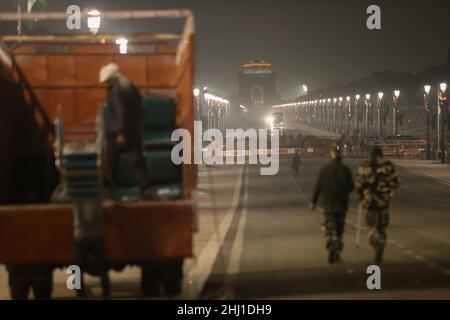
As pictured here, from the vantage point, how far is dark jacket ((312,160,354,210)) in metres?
16.9

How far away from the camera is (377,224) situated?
16.9 meters

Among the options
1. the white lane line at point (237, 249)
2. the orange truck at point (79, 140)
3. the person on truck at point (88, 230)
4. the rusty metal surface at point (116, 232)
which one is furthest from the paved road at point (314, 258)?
the person on truck at point (88, 230)

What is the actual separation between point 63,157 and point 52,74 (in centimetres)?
253

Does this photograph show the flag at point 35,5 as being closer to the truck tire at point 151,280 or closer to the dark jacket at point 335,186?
the dark jacket at point 335,186

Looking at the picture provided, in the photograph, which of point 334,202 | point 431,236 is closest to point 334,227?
point 334,202

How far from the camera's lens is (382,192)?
16734mm

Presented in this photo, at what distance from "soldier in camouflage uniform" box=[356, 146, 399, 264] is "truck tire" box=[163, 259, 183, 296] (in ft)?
15.7

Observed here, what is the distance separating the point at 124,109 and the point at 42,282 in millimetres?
3141

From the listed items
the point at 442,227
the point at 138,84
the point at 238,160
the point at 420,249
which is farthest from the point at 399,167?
the point at 138,84

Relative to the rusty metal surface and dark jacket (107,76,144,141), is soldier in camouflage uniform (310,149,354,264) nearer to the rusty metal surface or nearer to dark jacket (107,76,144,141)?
the rusty metal surface

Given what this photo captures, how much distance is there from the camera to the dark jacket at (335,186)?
16.9 m

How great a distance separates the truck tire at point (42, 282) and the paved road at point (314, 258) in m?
1.92

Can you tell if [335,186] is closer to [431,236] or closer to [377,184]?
[377,184]
